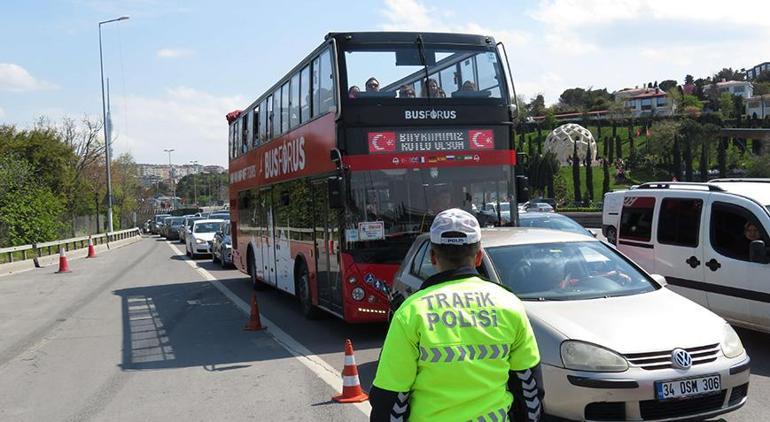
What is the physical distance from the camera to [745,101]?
159 meters

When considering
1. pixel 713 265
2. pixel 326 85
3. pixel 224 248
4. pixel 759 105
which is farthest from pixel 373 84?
pixel 759 105

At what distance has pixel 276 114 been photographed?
44.4 ft

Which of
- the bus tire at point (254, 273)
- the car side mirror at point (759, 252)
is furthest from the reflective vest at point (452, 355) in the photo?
the bus tire at point (254, 273)

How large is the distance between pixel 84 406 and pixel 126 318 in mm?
6404

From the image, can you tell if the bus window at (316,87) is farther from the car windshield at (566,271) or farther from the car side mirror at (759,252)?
the car side mirror at (759,252)

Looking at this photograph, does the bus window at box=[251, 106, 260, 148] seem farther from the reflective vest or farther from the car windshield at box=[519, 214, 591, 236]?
the reflective vest

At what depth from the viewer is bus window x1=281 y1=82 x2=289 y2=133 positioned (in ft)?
41.3

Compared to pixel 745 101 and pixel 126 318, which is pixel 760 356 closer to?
pixel 126 318

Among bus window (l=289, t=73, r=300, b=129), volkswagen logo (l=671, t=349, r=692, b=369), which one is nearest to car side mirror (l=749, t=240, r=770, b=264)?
volkswagen logo (l=671, t=349, r=692, b=369)

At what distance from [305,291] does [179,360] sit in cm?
316

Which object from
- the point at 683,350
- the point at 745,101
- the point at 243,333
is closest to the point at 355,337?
the point at 243,333

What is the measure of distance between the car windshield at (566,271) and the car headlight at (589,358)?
879 millimetres

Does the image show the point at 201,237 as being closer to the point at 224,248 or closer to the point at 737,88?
the point at 224,248

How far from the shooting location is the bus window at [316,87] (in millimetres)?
10562
